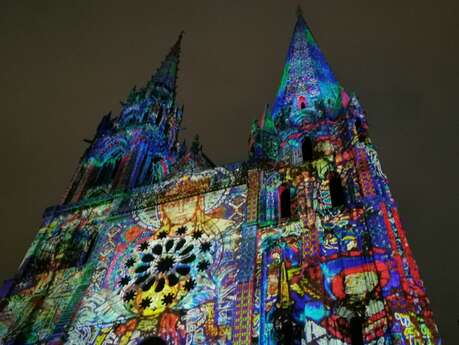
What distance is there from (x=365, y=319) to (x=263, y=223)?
4453 mm

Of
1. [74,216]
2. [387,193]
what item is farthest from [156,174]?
[387,193]

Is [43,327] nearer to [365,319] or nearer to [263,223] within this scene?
[263,223]

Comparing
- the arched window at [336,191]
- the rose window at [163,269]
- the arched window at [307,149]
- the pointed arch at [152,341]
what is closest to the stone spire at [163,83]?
the arched window at [307,149]

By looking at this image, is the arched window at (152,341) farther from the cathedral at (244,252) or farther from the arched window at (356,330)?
the arched window at (356,330)

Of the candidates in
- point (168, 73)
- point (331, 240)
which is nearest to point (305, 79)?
point (331, 240)

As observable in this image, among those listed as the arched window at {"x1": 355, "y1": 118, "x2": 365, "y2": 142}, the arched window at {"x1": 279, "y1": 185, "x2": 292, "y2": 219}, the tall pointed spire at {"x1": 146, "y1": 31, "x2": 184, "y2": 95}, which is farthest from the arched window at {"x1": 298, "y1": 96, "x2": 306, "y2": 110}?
the tall pointed spire at {"x1": 146, "y1": 31, "x2": 184, "y2": 95}

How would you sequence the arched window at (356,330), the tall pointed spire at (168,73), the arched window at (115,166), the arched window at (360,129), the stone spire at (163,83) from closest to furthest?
1. the arched window at (356,330)
2. the arched window at (360,129)
3. the arched window at (115,166)
4. the stone spire at (163,83)
5. the tall pointed spire at (168,73)

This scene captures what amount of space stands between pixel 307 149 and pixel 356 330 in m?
8.04

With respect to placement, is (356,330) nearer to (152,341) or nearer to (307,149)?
(152,341)

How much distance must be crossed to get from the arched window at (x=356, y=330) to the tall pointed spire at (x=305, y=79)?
10.6m

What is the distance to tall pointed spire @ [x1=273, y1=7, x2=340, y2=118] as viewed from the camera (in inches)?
795

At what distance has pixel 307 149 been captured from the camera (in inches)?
687

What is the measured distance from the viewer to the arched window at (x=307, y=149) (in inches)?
669

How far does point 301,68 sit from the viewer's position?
23.1 meters
